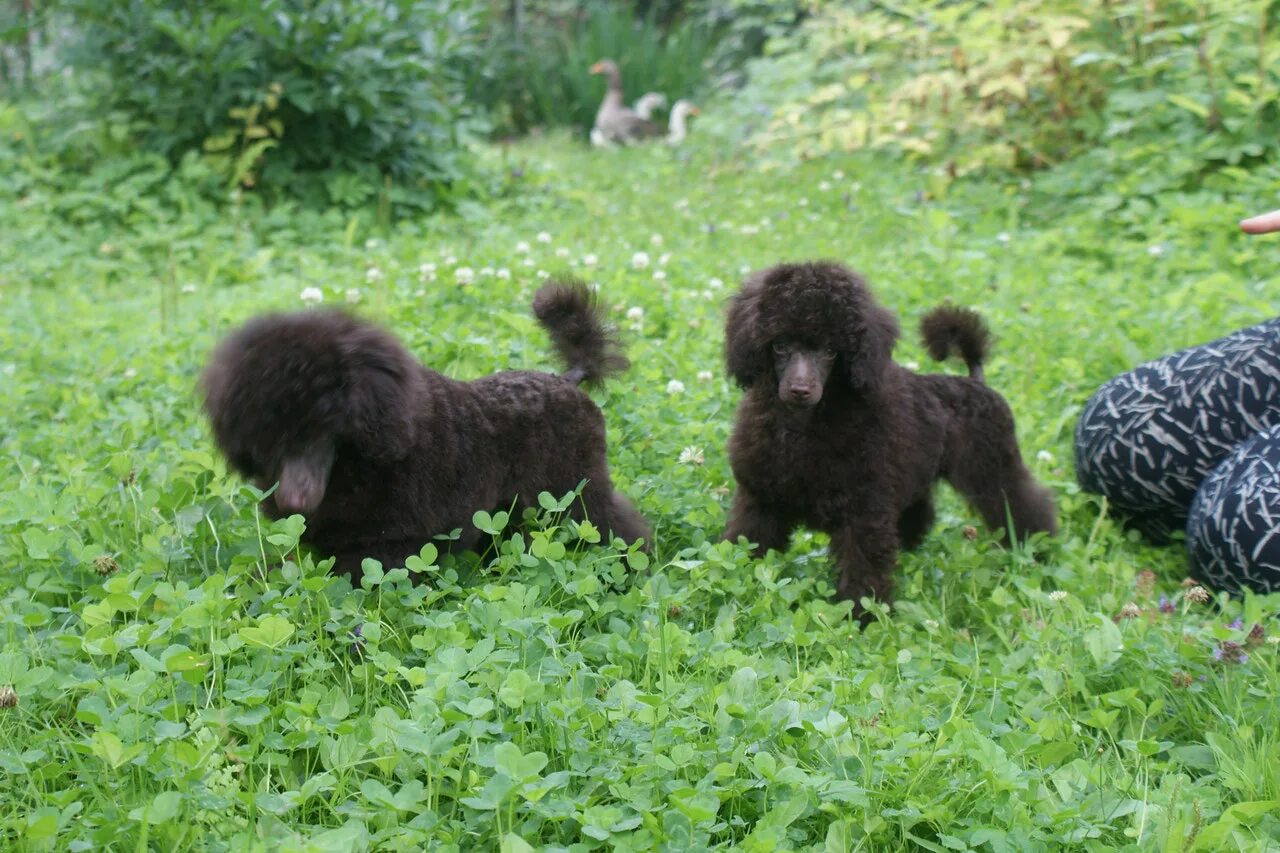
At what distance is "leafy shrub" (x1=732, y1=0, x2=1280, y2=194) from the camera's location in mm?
7957

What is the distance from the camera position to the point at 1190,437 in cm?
453

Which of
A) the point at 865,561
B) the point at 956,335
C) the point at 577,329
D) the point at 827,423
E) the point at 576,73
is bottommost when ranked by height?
the point at 576,73

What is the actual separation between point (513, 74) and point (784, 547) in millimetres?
12088

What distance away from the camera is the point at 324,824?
222cm

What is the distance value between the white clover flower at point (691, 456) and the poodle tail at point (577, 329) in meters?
0.63

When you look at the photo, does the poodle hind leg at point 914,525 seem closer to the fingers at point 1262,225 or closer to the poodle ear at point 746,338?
the poodle ear at point 746,338

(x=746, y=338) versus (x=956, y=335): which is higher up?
(x=746, y=338)

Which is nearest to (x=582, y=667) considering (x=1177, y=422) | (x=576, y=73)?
(x=1177, y=422)

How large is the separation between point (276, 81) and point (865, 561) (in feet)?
19.4

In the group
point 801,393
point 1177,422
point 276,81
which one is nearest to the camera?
point 801,393

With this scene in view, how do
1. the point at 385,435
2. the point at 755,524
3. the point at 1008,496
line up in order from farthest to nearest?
the point at 1008,496, the point at 755,524, the point at 385,435

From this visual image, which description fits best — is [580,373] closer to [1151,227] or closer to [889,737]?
[889,737]

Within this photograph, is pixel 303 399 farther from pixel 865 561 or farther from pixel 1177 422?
Result: pixel 1177 422

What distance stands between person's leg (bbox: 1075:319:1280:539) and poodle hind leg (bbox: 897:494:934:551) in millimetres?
799
